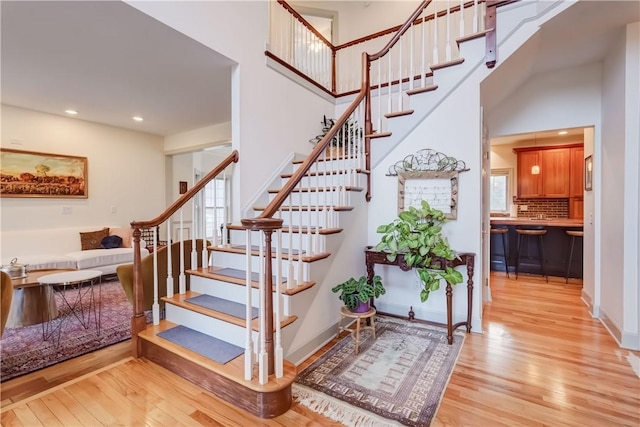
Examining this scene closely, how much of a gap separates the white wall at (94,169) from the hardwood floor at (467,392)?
11.6ft

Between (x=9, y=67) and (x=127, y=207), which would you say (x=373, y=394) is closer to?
(x=9, y=67)

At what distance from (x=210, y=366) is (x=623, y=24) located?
14.0 feet

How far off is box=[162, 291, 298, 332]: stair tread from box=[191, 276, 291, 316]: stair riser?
77mm

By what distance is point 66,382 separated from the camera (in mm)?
2025

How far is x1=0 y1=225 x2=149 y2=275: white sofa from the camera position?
414 cm

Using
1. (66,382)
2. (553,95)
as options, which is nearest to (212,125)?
→ (66,382)

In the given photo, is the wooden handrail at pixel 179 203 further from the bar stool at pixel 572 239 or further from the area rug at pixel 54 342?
the bar stool at pixel 572 239

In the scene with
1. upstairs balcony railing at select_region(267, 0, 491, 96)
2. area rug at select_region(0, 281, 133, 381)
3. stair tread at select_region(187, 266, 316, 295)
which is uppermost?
upstairs balcony railing at select_region(267, 0, 491, 96)

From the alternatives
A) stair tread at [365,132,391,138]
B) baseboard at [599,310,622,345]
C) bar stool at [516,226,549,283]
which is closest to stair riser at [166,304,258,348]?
stair tread at [365,132,391,138]

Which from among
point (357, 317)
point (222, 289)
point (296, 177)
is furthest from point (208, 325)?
point (296, 177)

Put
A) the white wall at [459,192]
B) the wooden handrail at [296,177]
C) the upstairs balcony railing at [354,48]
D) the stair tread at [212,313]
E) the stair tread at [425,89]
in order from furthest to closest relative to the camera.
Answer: the upstairs balcony railing at [354,48], the stair tread at [425,89], the white wall at [459,192], the stair tread at [212,313], the wooden handrail at [296,177]

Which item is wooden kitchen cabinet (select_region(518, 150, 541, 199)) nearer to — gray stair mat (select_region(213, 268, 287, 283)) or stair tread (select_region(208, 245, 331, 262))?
stair tread (select_region(208, 245, 331, 262))

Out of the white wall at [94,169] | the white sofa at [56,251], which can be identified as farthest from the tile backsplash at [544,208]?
the white wall at [94,169]

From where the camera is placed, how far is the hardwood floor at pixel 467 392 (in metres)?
1.68
